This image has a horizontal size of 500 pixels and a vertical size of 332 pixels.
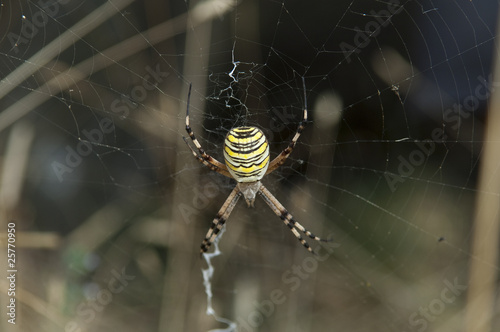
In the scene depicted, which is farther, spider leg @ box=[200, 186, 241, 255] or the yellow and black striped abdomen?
spider leg @ box=[200, 186, 241, 255]

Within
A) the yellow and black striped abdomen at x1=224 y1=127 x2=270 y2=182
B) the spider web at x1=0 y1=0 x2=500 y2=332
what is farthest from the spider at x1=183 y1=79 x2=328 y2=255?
the spider web at x1=0 y1=0 x2=500 y2=332

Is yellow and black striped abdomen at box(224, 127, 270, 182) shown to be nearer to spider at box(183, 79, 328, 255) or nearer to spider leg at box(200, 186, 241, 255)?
spider at box(183, 79, 328, 255)

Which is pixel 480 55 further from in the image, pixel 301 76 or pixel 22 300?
pixel 22 300

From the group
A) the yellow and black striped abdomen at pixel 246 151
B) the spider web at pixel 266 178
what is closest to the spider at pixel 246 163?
the yellow and black striped abdomen at pixel 246 151

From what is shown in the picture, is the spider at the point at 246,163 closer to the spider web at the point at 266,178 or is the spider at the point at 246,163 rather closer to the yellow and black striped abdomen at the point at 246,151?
the yellow and black striped abdomen at the point at 246,151

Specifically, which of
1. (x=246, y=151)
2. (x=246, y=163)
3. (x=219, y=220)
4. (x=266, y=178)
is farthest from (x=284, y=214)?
(x=246, y=151)

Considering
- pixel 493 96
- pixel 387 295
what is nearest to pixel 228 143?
pixel 493 96
